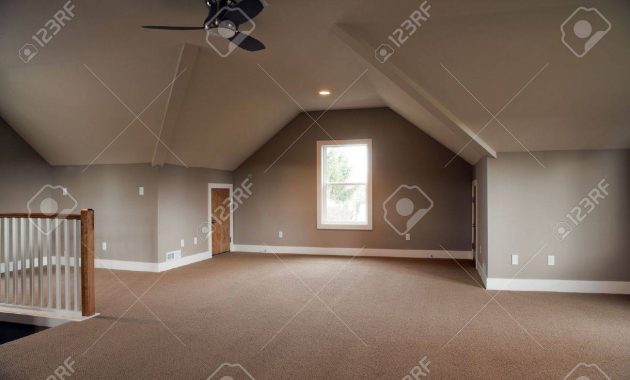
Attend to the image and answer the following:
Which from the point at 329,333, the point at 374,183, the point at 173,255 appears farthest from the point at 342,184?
the point at 329,333

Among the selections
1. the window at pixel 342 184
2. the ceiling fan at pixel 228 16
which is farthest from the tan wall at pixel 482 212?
the ceiling fan at pixel 228 16

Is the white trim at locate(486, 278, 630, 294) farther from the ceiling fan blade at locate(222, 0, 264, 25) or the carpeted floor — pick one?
the ceiling fan blade at locate(222, 0, 264, 25)

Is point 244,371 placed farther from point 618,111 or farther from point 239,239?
point 239,239

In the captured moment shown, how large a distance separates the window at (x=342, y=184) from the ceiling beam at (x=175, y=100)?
3217 mm

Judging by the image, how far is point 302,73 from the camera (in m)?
5.72

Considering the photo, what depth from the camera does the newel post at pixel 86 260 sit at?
4.15 m

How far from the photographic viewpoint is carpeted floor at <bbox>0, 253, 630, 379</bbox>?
304 cm

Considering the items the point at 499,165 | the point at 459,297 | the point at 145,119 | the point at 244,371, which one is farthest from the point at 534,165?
the point at 145,119

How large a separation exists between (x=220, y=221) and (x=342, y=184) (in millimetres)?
2685

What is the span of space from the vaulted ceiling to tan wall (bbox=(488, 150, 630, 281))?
10.5 inches

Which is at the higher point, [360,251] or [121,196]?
[121,196]

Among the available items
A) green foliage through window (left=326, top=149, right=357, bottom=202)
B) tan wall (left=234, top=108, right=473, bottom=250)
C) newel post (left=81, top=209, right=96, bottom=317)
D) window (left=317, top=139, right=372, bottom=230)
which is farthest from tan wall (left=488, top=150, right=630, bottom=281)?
newel post (left=81, top=209, right=96, bottom=317)

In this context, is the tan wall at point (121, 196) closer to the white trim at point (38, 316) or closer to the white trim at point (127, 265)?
the white trim at point (127, 265)

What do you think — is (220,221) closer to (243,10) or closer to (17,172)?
(17,172)
